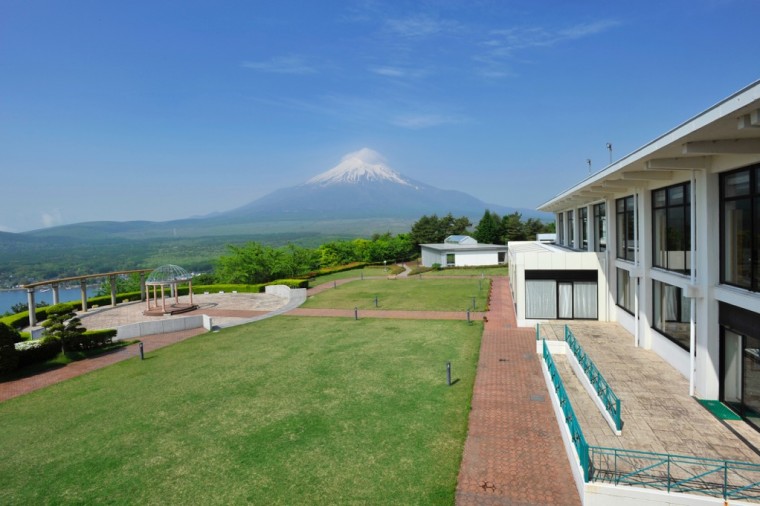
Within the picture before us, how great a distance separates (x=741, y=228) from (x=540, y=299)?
37.6ft

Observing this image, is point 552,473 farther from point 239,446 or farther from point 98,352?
point 98,352

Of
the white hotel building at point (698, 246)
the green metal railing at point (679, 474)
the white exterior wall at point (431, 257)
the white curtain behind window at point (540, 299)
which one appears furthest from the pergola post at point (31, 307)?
the white exterior wall at point (431, 257)

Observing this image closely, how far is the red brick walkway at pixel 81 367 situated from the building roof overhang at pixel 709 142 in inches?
849

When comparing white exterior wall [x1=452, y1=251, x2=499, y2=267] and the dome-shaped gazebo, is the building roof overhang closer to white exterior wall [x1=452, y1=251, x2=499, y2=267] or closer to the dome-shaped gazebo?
the dome-shaped gazebo

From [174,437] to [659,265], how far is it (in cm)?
1518

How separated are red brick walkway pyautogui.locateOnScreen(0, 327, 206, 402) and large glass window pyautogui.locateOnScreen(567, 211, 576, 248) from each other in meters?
24.2

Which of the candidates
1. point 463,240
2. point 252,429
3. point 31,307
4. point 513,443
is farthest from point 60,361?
point 463,240

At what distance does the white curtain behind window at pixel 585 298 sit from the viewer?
1944 cm

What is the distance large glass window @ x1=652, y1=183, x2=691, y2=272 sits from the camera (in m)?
11.6

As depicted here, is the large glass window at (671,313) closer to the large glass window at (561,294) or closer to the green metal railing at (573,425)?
the green metal railing at (573,425)

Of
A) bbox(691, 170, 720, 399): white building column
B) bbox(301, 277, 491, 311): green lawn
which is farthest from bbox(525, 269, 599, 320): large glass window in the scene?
bbox(691, 170, 720, 399): white building column

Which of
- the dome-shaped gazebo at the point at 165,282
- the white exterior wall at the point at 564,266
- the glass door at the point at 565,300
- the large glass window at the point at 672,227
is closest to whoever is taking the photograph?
the large glass window at the point at 672,227

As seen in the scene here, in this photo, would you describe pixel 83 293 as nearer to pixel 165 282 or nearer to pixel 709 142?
pixel 165 282

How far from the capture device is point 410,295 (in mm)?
32906
